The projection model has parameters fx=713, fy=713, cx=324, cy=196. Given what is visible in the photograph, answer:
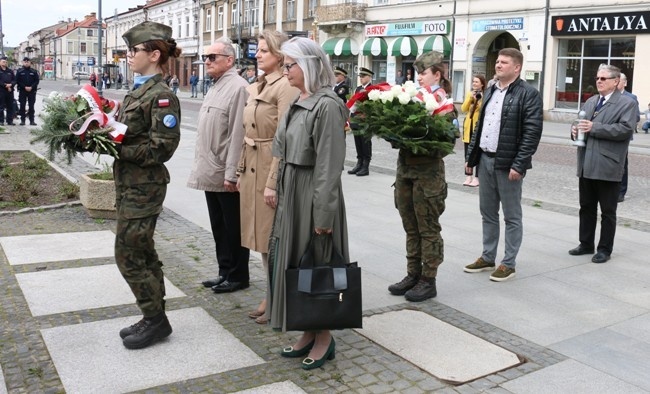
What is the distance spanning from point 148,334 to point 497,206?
3.41 metres

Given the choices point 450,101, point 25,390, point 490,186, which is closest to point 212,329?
point 25,390

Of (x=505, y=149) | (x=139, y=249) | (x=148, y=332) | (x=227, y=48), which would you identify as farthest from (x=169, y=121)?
(x=505, y=149)

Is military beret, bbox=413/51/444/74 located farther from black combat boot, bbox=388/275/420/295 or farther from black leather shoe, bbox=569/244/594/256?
black leather shoe, bbox=569/244/594/256

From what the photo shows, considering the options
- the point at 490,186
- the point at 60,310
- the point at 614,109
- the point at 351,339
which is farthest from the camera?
the point at 614,109

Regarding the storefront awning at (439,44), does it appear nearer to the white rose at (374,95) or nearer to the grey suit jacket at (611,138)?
the grey suit jacket at (611,138)

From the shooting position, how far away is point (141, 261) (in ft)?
14.9

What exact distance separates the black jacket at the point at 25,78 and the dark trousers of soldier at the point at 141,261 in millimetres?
18257

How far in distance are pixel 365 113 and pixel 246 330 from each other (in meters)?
1.83

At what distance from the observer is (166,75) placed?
4520mm

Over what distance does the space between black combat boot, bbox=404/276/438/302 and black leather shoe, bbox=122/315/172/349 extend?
1959 mm

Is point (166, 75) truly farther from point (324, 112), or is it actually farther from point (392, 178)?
point (392, 178)

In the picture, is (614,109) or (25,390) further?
(614,109)

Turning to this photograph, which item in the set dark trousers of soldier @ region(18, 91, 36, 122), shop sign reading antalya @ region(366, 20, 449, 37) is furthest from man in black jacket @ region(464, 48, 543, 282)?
shop sign reading antalya @ region(366, 20, 449, 37)

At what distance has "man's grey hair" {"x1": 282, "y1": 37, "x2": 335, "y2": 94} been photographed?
4129mm
